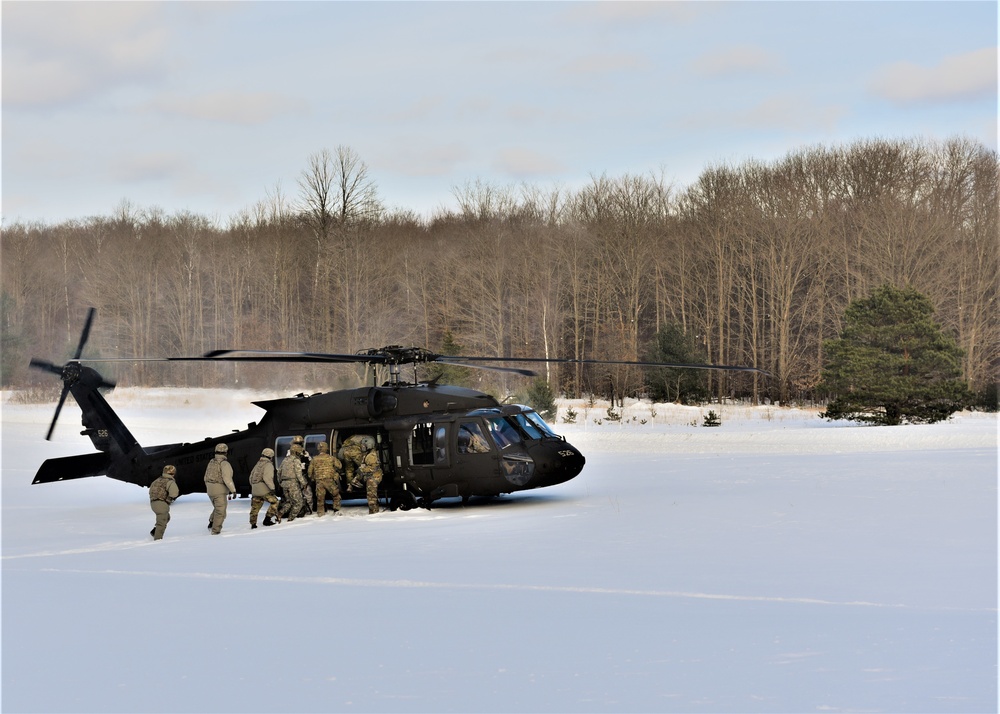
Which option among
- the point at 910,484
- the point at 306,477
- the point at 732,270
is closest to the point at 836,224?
the point at 732,270

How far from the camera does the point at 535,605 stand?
8.81m

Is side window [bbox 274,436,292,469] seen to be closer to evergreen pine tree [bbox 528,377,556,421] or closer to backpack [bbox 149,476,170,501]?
backpack [bbox 149,476,170,501]

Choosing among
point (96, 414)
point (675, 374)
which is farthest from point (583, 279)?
point (96, 414)

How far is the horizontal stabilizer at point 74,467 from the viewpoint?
1747cm

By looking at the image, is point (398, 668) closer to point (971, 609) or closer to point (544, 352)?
point (971, 609)

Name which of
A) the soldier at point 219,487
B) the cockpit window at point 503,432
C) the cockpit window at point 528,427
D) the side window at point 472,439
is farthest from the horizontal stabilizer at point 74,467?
the cockpit window at point 528,427

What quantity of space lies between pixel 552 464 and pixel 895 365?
1809 centimetres

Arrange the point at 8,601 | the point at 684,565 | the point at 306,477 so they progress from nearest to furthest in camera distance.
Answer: the point at 8,601
the point at 684,565
the point at 306,477

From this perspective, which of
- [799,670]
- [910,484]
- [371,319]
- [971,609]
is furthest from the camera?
[371,319]

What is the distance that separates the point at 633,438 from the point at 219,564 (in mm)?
19098

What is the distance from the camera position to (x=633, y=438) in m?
29.3

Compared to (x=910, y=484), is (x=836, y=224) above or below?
above

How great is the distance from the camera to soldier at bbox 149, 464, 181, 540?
1410cm

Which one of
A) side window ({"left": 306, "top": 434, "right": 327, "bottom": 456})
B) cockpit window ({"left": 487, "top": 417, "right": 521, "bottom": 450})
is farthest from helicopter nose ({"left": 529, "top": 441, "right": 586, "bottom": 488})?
side window ({"left": 306, "top": 434, "right": 327, "bottom": 456})
